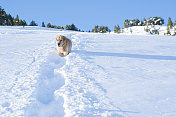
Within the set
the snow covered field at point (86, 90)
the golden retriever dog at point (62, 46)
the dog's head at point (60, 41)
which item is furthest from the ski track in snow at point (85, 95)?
the dog's head at point (60, 41)

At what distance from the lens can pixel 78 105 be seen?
2.99 metres

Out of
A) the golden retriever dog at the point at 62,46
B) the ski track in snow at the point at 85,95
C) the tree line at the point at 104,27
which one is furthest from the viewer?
the tree line at the point at 104,27

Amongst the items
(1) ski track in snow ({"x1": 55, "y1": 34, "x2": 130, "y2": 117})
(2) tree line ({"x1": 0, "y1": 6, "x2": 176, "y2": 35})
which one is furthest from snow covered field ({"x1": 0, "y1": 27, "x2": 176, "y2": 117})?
(2) tree line ({"x1": 0, "y1": 6, "x2": 176, "y2": 35})

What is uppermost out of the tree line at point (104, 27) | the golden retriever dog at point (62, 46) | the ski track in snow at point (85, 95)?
the tree line at point (104, 27)

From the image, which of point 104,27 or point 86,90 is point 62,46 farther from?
point 104,27

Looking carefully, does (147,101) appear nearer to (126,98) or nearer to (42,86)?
(126,98)

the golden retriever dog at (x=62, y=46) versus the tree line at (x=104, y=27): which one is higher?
the tree line at (x=104, y=27)

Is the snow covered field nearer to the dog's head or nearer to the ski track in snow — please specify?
the ski track in snow

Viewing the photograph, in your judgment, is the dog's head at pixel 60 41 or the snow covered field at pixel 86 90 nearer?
the snow covered field at pixel 86 90

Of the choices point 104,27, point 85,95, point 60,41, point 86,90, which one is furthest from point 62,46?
point 104,27

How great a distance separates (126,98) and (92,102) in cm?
73

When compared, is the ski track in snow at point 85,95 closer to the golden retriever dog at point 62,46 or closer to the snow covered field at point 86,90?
the snow covered field at point 86,90

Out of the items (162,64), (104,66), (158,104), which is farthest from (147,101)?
(162,64)

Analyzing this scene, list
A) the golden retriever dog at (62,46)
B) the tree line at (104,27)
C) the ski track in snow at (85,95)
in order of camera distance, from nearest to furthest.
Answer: the ski track in snow at (85,95) → the golden retriever dog at (62,46) → the tree line at (104,27)
